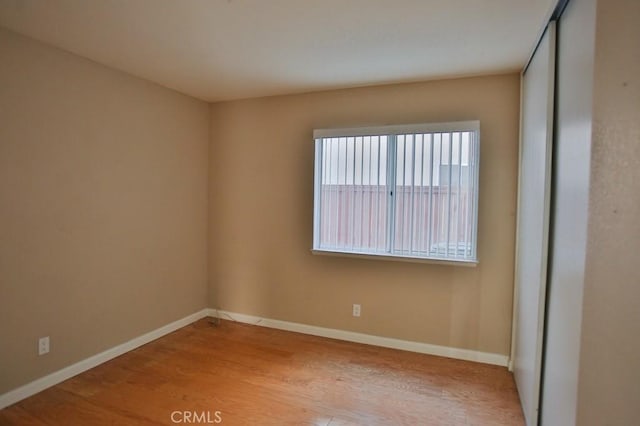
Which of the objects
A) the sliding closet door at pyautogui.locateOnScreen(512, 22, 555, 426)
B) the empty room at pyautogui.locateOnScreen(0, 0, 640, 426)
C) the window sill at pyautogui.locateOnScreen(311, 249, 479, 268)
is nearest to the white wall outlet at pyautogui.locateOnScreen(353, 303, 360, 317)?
the empty room at pyautogui.locateOnScreen(0, 0, 640, 426)

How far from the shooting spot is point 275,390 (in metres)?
2.54

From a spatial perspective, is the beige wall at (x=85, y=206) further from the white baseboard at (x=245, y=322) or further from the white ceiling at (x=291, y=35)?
the white ceiling at (x=291, y=35)

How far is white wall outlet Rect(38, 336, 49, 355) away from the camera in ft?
8.12

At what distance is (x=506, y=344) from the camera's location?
292 cm

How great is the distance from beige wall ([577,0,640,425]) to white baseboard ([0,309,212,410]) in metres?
3.21

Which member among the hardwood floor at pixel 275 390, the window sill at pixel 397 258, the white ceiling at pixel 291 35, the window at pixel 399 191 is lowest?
the hardwood floor at pixel 275 390

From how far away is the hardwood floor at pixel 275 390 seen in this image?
2.21 m

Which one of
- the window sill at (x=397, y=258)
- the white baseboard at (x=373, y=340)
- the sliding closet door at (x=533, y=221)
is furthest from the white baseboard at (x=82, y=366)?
the sliding closet door at (x=533, y=221)

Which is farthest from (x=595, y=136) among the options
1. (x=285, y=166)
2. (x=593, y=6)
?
(x=285, y=166)

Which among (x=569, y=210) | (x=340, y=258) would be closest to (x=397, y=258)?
(x=340, y=258)

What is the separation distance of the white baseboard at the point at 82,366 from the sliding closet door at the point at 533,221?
3139 mm

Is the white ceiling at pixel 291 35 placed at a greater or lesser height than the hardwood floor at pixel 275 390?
greater

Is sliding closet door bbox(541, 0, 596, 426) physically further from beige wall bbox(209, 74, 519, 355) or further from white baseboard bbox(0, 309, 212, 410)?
white baseboard bbox(0, 309, 212, 410)

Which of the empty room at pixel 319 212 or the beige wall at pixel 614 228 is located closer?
the beige wall at pixel 614 228
